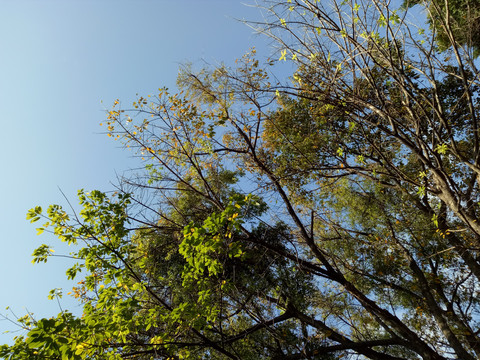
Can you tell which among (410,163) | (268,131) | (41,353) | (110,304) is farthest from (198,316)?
(410,163)

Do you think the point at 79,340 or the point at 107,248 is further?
the point at 107,248

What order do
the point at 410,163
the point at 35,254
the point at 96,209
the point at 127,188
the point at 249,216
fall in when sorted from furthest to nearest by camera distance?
the point at 249,216
the point at 410,163
the point at 127,188
the point at 96,209
the point at 35,254

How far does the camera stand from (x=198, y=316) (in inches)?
180

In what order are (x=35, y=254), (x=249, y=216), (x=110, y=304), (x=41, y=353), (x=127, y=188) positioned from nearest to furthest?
(x=41, y=353), (x=110, y=304), (x=35, y=254), (x=127, y=188), (x=249, y=216)

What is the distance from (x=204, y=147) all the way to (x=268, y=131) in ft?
10.3

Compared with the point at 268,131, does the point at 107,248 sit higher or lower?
lower

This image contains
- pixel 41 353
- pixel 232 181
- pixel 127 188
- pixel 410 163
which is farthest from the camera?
pixel 232 181

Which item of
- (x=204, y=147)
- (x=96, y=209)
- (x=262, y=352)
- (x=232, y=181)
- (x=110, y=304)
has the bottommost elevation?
(x=262, y=352)

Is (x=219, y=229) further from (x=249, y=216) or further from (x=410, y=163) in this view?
(x=410, y=163)

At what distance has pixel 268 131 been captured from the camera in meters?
9.16

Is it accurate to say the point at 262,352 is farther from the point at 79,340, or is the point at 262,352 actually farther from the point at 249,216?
the point at 79,340

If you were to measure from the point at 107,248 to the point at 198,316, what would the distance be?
6.27 ft

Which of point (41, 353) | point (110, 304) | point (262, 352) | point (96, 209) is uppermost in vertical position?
point (96, 209)

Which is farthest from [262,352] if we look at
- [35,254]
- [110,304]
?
[35,254]
